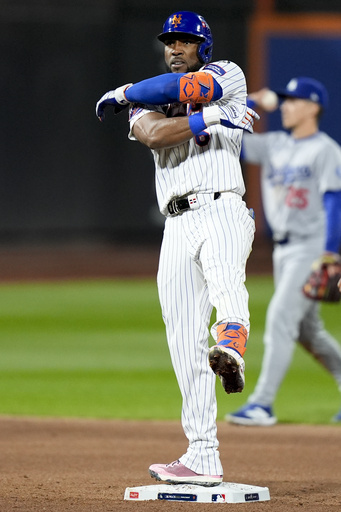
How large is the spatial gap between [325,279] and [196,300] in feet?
7.83

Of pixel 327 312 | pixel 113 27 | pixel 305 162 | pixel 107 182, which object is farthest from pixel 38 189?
pixel 305 162

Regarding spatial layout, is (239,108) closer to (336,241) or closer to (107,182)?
(336,241)

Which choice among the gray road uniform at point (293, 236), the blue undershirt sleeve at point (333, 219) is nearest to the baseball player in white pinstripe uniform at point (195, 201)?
the blue undershirt sleeve at point (333, 219)

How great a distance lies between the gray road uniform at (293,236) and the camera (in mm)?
6852

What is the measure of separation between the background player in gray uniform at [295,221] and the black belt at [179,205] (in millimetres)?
2520

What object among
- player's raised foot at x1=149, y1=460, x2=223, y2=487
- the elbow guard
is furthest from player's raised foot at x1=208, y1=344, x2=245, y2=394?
the elbow guard

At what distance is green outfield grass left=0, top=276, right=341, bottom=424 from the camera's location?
762 centimetres

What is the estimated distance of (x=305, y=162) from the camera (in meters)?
7.00

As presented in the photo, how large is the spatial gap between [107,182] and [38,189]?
1.54m

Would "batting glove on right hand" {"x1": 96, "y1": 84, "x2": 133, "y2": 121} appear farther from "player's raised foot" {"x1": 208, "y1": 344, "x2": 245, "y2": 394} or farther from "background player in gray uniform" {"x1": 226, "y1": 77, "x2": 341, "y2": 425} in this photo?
"background player in gray uniform" {"x1": 226, "y1": 77, "x2": 341, "y2": 425}

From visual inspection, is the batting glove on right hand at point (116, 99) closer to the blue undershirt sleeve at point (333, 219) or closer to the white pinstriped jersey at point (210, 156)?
the white pinstriped jersey at point (210, 156)

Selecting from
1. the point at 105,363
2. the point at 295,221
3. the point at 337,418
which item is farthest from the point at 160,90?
the point at 105,363

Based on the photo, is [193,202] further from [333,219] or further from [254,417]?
[254,417]

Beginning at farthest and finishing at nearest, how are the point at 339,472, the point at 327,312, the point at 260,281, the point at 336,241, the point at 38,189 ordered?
the point at 38,189
the point at 260,281
the point at 327,312
the point at 336,241
the point at 339,472
